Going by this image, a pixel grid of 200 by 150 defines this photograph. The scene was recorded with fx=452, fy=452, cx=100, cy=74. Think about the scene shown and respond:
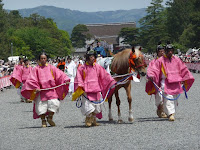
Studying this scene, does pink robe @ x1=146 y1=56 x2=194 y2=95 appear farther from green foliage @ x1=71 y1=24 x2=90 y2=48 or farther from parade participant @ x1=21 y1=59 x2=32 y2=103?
green foliage @ x1=71 y1=24 x2=90 y2=48

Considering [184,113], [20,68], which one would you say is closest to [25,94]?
[184,113]

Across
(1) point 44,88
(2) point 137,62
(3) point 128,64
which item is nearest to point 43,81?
(1) point 44,88

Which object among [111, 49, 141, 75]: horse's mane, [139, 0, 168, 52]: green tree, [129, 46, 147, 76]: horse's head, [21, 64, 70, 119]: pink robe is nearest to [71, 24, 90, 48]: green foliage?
[139, 0, 168, 52]: green tree

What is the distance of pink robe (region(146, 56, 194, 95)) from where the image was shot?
1124 centimetres

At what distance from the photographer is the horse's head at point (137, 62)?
35.0 feet

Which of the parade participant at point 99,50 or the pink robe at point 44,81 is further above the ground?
the parade participant at point 99,50

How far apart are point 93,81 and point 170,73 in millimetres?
2027

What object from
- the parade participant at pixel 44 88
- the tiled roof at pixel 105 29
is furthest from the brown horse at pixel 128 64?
the tiled roof at pixel 105 29

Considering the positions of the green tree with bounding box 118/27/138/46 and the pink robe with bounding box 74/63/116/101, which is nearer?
the pink robe with bounding box 74/63/116/101

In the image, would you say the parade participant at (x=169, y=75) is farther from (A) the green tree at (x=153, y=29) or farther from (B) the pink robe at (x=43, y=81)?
(A) the green tree at (x=153, y=29)

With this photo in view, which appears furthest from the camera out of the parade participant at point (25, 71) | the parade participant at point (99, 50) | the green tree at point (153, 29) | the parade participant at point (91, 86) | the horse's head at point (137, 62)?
the green tree at point (153, 29)

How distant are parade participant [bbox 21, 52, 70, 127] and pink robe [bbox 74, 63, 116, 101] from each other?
1.69ft

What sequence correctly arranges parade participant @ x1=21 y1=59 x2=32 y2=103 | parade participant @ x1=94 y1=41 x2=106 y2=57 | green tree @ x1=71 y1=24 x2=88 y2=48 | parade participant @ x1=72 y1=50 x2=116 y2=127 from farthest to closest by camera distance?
green tree @ x1=71 y1=24 x2=88 y2=48 < parade participant @ x1=21 y1=59 x2=32 y2=103 < parade participant @ x1=94 y1=41 x2=106 y2=57 < parade participant @ x1=72 y1=50 x2=116 y2=127

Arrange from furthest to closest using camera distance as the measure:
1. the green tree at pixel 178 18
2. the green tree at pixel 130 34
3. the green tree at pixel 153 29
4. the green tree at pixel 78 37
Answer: the green tree at pixel 78 37
the green tree at pixel 130 34
the green tree at pixel 153 29
the green tree at pixel 178 18
